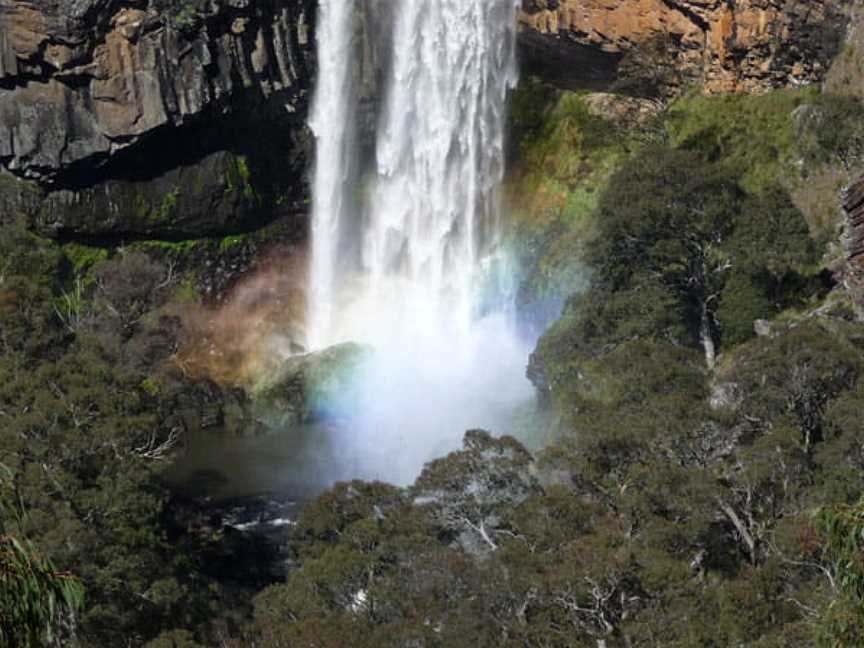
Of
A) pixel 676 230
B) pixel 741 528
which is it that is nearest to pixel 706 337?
pixel 676 230

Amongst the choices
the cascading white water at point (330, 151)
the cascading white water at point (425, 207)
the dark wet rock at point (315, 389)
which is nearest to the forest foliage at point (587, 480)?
the dark wet rock at point (315, 389)

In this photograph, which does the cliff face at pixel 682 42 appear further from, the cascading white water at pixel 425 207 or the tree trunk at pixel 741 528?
the tree trunk at pixel 741 528

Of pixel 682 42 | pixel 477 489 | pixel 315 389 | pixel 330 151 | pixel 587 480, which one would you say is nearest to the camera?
pixel 587 480

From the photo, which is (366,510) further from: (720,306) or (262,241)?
(262,241)

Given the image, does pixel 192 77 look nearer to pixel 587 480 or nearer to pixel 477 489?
pixel 477 489

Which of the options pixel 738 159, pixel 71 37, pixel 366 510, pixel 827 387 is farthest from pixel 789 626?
pixel 71 37

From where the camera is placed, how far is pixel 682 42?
177 ft

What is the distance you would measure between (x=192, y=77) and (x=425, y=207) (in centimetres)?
1131

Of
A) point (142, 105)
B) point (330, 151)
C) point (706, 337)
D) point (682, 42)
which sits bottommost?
point (330, 151)

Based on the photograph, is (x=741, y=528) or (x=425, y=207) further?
(x=425, y=207)

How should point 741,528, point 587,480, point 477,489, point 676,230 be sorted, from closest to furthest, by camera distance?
point 741,528 → point 587,480 → point 477,489 → point 676,230

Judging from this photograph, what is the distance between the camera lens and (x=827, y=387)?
31828 mm

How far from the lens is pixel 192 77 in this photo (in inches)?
2211

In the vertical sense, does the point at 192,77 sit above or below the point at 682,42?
below
